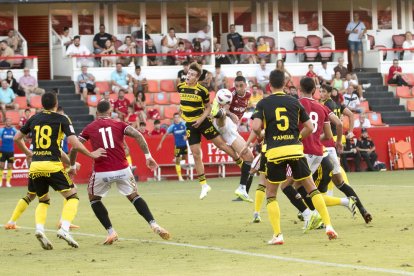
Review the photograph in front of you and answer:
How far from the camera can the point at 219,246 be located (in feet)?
45.8


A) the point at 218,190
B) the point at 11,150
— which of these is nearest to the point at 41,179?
the point at 218,190

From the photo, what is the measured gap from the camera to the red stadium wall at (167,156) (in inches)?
1320

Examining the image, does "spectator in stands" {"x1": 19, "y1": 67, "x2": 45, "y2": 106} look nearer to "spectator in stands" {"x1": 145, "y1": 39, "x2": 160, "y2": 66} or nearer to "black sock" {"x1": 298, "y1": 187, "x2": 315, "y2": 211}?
"spectator in stands" {"x1": 145, "y1": 39, "x2": 160, "y2": 66}

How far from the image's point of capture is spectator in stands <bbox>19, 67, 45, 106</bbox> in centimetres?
3685

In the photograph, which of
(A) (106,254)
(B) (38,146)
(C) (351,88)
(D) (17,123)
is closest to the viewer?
(A) (106,254)

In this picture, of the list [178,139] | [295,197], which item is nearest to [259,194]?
[295,197]

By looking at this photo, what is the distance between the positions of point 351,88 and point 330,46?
5760 mm

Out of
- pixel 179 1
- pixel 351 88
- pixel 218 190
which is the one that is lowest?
pixel 218 190

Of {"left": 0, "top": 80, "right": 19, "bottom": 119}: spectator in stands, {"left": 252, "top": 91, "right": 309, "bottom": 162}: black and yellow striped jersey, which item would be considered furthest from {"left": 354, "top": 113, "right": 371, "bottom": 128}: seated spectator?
{"left": 252, "top": 91, "right": 309, "bottom": 162}: black and yellow striped jersey

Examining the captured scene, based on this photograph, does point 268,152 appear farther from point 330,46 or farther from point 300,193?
point 330,46

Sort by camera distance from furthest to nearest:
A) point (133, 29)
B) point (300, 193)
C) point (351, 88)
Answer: point (133, 29), point (351, 88), point (300, 193)

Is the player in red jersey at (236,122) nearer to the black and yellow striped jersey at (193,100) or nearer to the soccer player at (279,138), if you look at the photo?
the black and yellow striped jersey at (193,100)

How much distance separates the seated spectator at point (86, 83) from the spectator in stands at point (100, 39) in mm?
2121

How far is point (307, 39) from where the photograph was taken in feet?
147
